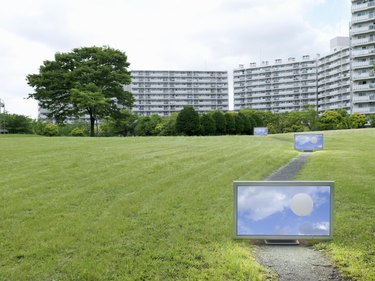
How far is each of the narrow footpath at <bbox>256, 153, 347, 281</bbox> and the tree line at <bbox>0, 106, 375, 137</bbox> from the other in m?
48.6

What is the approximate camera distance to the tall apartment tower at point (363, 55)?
2963 inches

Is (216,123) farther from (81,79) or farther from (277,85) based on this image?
(277,85)

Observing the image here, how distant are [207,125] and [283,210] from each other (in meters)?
51.4

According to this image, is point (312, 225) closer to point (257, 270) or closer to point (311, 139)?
point (257, 270)

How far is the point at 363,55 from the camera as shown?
7588 cm

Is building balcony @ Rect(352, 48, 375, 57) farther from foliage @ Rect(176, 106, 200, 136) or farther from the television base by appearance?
the television base

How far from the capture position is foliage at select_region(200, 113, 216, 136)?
186ft

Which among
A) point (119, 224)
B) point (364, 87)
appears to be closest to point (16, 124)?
point (119, 224)

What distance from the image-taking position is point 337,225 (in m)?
6.70

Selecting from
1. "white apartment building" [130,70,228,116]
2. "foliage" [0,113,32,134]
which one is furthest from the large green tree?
"white apartment building" [130,70,228,116]

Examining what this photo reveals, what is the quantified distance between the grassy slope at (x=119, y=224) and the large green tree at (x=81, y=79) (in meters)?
31.4

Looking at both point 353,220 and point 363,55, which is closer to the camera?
point 353,220

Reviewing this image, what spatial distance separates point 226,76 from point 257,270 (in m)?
148

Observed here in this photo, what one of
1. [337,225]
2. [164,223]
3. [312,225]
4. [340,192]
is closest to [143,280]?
[164,223]
